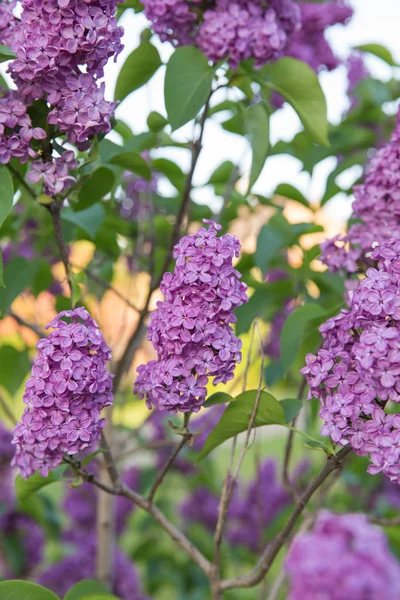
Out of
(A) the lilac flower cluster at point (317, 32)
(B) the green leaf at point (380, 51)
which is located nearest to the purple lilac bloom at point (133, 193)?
(A) the lilac flower cluster at point (317, 32)

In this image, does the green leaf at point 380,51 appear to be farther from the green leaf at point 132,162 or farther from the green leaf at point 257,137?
the green leaf at point 132,162

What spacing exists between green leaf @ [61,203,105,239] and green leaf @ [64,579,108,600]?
0.53 m

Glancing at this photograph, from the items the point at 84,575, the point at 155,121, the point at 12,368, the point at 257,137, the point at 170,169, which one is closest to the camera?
the point at 257,137

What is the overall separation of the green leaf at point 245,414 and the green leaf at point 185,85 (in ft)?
1.22

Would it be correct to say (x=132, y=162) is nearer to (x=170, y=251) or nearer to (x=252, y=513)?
(x=170, y=251)

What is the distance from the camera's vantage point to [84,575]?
6.48 ft

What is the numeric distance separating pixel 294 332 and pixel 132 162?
1.13ft

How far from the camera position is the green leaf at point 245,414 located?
85 centimetres

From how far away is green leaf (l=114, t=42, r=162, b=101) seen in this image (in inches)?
45.3

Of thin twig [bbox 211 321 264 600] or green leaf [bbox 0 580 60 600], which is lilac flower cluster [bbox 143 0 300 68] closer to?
thin twig [bbox 211 321 264 600]

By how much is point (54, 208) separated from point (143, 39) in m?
0.48

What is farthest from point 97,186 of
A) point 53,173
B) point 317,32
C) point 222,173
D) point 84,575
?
point 84,575

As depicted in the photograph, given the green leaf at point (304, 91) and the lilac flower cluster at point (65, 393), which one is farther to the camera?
the green leaf at point (304, 91)

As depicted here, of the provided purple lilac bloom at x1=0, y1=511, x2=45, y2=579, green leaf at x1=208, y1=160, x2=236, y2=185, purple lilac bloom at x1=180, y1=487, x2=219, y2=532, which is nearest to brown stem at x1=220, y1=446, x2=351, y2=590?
green leaf at x1=208, y1=160, x2=236, y2=185
